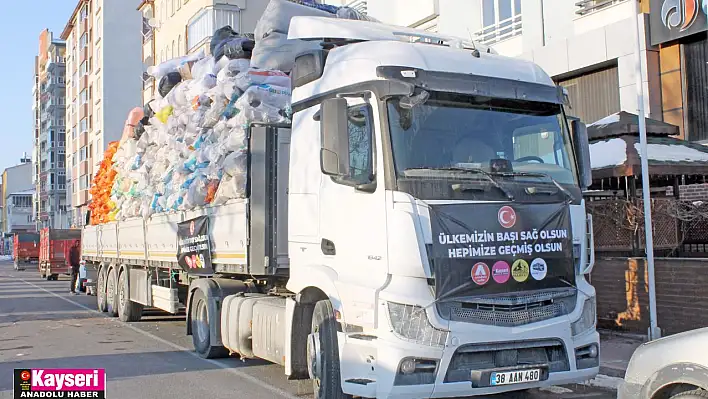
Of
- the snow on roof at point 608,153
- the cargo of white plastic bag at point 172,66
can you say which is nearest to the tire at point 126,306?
the cargo of white plastic bag at point 172,66

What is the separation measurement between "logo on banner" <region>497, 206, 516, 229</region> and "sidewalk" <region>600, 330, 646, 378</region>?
10.9ft

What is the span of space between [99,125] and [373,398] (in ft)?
188

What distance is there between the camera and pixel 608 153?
11297 mm

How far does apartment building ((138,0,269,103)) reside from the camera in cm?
3262

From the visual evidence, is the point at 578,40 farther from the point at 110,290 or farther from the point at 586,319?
the point at 110,290

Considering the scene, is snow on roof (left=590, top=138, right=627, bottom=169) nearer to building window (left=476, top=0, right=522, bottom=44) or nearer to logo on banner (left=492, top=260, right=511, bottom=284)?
logo on banner (left=492, top=260, right=511, bottom=284)

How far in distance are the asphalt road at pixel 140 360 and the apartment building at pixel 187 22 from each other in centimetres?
1545

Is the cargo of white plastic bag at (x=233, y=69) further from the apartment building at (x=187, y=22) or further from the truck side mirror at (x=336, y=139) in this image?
the apartment building at (x=187, y=22)

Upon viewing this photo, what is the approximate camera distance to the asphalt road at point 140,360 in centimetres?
787

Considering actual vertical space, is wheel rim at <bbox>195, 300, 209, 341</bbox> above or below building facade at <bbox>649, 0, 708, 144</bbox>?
below

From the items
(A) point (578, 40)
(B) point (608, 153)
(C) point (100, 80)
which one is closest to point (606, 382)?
→ (B) point (608, 153)

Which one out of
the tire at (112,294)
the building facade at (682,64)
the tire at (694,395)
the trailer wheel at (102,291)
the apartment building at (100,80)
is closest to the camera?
the tire at (694,395)

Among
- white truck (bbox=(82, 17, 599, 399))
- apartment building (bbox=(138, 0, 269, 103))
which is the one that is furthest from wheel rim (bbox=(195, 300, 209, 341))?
apartment building (bbox=(138, 0, 269, 103))

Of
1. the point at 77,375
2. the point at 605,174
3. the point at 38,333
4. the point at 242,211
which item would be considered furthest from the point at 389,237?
the point at 38,333
